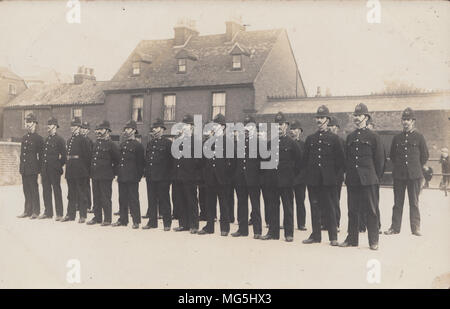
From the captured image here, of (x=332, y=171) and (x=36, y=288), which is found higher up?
(x=332, y=171)

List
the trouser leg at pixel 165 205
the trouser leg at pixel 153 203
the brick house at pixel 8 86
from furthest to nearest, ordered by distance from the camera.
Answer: the brick house at pixel 8 86
the trouser leg at pixel 153 203
the trouser leg at pixel 165 205

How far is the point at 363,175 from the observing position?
739cm

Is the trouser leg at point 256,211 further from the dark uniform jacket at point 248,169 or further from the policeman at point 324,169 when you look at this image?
the policeman at point 324,169

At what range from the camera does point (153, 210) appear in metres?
9.29

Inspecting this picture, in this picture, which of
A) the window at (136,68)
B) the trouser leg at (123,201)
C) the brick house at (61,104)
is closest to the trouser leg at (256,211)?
the trouser leg at (123,201)

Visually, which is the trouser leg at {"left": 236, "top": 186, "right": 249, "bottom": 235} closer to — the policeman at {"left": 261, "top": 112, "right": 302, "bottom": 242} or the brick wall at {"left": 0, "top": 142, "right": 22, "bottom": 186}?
the policeman at {"left": 261, "top": 112, "right": 302, "bottom": 242}

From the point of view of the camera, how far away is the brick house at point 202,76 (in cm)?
2575

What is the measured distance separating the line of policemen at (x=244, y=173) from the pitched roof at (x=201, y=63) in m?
16.4

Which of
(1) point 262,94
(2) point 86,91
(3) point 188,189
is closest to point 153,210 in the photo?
(3) point 188,189

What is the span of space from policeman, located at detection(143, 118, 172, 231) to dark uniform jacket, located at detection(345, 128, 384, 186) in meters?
3.46

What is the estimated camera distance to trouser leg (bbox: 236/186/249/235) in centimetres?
845
